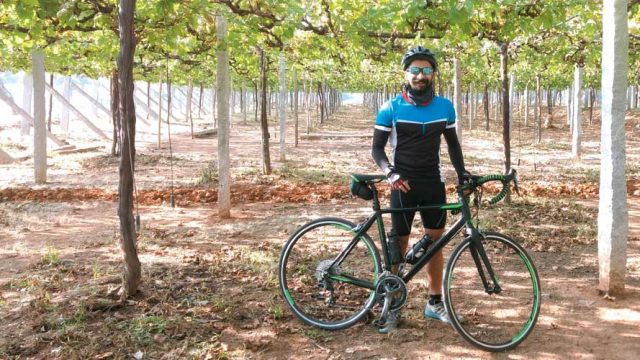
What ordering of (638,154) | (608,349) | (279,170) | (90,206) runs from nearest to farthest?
(608,349) < (90,206) < (279,170) < (638,154)

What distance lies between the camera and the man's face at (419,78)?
3.62 meters

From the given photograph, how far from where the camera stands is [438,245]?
371cm

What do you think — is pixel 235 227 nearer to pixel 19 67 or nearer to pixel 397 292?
pixel 397 292

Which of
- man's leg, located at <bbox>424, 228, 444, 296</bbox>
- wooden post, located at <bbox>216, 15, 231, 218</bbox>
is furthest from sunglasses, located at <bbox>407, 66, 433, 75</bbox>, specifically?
wooden post, located at <bbox>216, 15, 231, 218</bbox>

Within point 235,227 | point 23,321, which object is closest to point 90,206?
point 235,227

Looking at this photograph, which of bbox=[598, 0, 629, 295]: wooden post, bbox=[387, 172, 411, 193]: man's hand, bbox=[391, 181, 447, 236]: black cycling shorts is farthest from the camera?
bbox=[598, 0, 629, 295]: wooden post

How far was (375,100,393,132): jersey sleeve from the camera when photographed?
3.66 metres

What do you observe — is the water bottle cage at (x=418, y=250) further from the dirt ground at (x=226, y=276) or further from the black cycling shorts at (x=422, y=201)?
the dirt ground at (x=226, y=276)

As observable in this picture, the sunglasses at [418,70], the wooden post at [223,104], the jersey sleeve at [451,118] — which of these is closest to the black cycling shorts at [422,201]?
the jersey sleeve at [451,118]

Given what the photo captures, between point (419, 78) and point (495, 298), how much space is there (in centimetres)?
212

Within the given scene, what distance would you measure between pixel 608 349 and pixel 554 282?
1475mm

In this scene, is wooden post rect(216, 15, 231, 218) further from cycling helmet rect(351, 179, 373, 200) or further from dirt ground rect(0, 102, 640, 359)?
cycling helmet rect(351, 179, 373, 200)

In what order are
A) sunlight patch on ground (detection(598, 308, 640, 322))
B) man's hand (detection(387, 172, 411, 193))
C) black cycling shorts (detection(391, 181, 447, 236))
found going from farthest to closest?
sunlight patch on ground (detection(598, 308, 640, 322)) < black cycling shorts (detection(391, 181, 447, 236)) < man's hand (detection(387, 172, 411, 193))

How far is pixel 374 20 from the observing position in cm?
661
